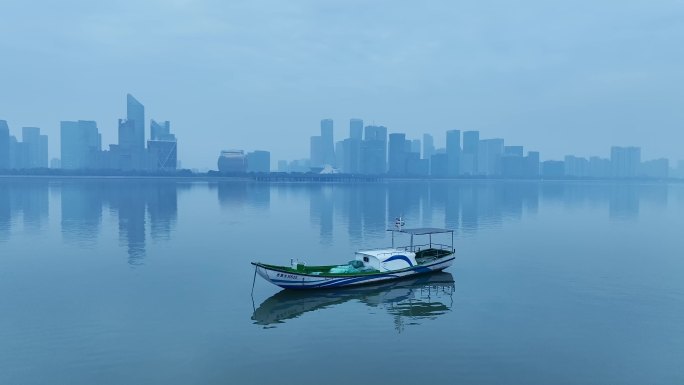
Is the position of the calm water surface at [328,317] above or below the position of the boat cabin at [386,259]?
below

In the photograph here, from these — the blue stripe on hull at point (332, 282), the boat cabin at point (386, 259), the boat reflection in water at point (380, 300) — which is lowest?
the boat reflection in water at point (380, 300)

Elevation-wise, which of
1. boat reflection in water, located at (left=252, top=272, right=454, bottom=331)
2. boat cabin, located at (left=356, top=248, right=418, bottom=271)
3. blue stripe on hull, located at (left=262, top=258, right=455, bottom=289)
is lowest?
boat reflection in water, located at (left=252, top=272, right=454, bottom=331)

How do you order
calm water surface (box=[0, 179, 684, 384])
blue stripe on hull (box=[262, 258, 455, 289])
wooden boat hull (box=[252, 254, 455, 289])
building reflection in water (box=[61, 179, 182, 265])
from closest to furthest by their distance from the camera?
calm water surface (box=[0, 179, 684, 384]) → wooden boat hull (box=[252, 254, 455, 289]) → blue stripe on hull (box=[262, 258, 455, 289]) → building reflection in water (box=[61, 179, 182, 265])

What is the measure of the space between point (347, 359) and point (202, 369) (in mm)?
7512

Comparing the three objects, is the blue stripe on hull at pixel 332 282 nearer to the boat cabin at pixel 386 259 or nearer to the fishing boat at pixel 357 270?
the fishing boat at pixel 357 270

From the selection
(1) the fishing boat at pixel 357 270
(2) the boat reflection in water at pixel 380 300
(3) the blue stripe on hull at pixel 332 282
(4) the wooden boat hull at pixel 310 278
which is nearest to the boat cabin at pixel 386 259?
(1) the fishing boat at pixel 357 270

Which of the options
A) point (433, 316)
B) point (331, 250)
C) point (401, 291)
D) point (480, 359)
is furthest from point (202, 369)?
point (331, 250)

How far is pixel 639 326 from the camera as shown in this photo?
3222 cm

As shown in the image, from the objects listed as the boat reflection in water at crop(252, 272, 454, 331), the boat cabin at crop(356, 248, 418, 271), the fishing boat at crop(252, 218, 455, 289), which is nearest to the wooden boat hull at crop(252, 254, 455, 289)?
the fishing boat at crop(252, 218, 455, 289)

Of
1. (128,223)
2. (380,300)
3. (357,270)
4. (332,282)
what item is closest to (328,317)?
(380,300)

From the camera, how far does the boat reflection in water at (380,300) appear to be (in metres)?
34.5

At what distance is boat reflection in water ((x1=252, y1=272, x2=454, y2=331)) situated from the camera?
34.5m

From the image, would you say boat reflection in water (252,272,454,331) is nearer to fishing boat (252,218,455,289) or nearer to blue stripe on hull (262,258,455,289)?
blue stripe on hull (262,258,455,289)

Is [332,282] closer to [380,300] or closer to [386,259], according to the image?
[380,300]
